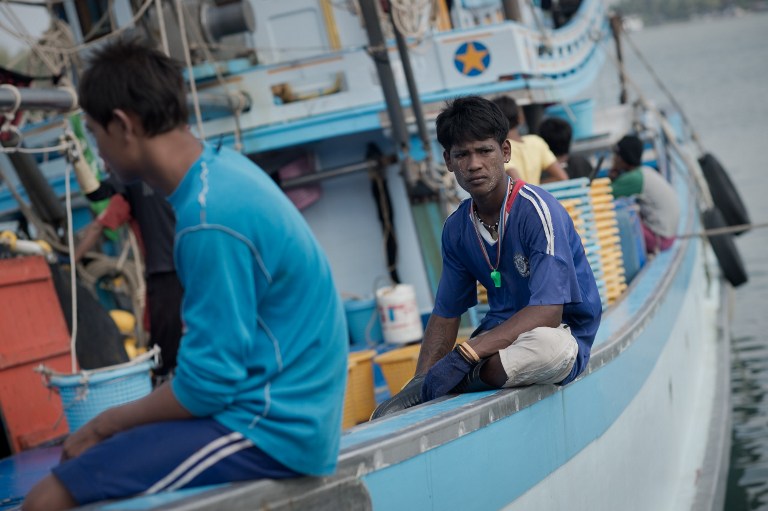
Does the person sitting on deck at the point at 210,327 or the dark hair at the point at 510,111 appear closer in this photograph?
the person sitting on deck at the point at 210,327

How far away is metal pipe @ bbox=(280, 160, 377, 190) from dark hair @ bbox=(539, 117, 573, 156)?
1.34 meters

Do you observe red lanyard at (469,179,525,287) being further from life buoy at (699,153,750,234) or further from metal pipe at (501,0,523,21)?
life buoy at (699,153,750,234)

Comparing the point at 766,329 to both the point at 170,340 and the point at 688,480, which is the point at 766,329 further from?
the point at 170,340

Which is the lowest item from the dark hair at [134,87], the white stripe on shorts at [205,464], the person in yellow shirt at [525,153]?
the white stripe on shorts at [205,464]

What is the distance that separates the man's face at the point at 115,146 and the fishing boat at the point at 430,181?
164 centimetres

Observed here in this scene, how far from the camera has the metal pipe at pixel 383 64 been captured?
769 centimetres

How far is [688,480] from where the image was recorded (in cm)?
723

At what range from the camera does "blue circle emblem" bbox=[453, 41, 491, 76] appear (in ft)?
27.1

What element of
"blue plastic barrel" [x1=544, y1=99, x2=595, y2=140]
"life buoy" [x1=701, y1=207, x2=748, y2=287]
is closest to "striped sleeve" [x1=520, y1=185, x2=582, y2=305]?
"blue plastic barrel" [x1=544, y1=99, x2=595, y2=140]

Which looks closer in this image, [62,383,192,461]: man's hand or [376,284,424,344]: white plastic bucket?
[62,383,192,461]: man's hand

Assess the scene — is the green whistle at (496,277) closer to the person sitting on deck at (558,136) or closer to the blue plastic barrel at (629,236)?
the blue plastic barrel at (629,236)

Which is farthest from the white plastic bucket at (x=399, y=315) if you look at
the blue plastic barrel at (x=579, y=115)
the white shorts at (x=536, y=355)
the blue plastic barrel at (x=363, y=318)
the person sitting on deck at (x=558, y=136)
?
the blue plastic barrel at (x=579, y=115)

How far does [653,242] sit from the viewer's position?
857cm

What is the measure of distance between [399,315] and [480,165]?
373 cm
